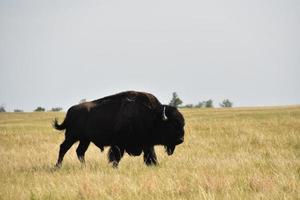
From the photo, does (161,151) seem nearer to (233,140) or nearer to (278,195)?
(233,140)

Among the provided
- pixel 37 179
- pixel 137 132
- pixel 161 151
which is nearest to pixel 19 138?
pixel 161 151

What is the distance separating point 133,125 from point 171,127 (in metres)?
0.92

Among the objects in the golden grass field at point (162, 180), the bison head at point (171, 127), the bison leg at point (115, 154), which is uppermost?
the bison head at point (171, 127)

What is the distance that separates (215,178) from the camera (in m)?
7.04

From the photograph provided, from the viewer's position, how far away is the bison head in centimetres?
1002

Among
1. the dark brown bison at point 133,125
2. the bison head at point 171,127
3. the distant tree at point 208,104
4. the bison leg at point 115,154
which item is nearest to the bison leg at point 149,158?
the dark brown bison at point 133,125

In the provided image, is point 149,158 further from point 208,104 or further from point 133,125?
point 208,104

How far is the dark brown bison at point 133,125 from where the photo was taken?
1018cm

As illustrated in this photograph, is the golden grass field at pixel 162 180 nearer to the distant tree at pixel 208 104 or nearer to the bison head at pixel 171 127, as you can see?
the bison head at pixel 171 127

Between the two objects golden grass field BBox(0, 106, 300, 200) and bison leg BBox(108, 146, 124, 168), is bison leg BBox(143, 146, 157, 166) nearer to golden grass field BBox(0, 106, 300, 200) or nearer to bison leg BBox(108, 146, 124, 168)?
golden grass field BBox(0, 106, 300, 200)

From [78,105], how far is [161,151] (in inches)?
121

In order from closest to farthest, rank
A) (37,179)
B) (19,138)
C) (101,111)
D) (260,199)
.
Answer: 1. (260,199)
2. (37,179)
3. (101,111)
4. (19,138)

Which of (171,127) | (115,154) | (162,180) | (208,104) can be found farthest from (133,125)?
(208,104)

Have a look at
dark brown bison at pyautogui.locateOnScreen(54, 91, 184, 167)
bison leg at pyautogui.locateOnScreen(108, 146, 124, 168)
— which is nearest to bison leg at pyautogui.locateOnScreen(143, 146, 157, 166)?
dark brown bison at pyautogui.locateOnScreen(54, 91, 184, 167)
